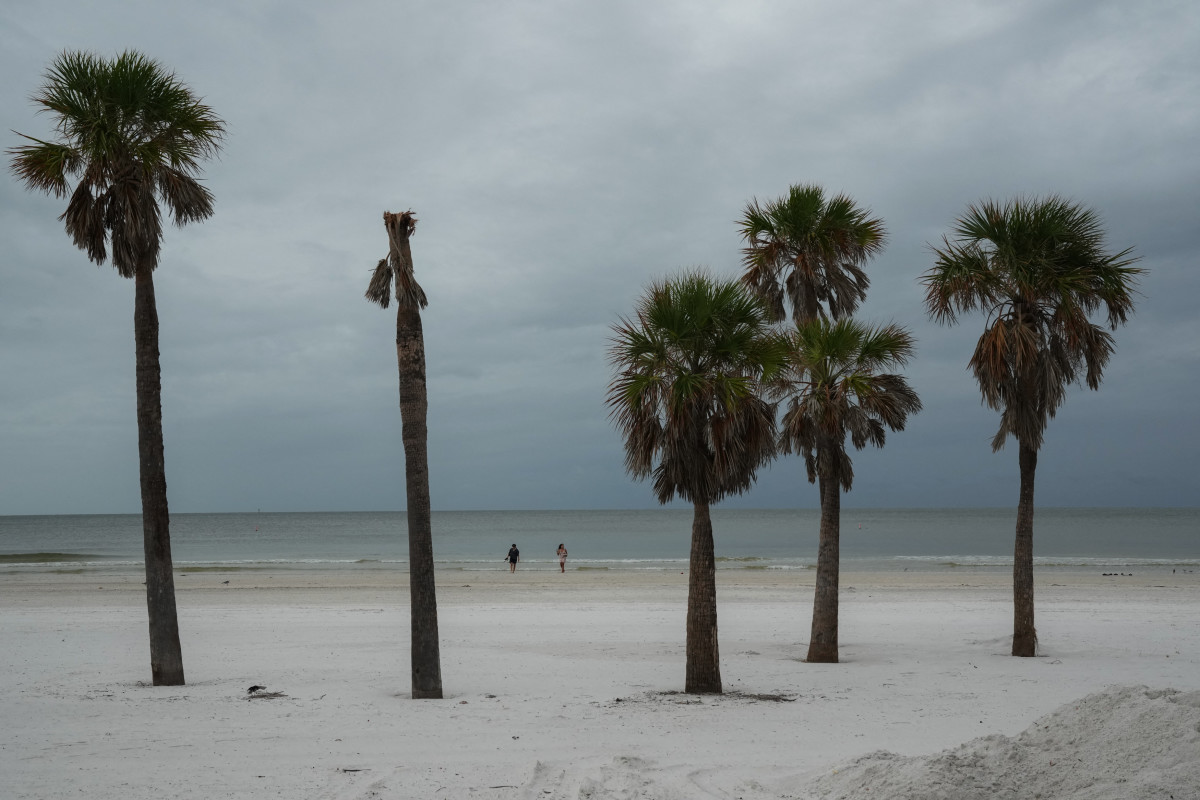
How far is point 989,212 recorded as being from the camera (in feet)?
48.7

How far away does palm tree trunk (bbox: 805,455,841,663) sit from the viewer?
14.5 metres

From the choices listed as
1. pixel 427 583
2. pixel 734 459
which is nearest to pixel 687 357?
pixel 734 459

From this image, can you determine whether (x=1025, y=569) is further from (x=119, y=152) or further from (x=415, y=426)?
(x=119, y=152)

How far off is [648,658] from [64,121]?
38.6 ft

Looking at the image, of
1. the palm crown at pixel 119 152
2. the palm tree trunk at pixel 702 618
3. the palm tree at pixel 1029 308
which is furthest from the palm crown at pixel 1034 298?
the palm crown at pixel 119 152

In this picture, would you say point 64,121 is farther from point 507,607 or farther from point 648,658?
point 507,607

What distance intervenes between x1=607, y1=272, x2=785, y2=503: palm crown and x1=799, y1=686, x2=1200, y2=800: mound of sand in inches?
186

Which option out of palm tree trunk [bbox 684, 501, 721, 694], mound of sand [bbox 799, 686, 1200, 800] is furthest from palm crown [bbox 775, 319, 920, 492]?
mound of sand [bbox 799, 686, 1200, 800]

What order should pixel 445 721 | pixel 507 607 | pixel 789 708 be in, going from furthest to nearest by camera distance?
pixel 507 607, pixel 789 708, pixel 445 721

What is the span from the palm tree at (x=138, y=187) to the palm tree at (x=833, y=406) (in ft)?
30.0

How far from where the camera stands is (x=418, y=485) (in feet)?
37.8

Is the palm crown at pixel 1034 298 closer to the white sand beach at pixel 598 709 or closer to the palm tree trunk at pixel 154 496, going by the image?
the white sand beach at pixel 598 709

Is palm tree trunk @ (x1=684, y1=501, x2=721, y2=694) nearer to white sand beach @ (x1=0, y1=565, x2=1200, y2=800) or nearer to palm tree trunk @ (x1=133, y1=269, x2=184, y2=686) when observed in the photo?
white sand beach @ (x1=0, y1=565, x2=1200, y2=800)

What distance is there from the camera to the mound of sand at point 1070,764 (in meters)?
5.92
